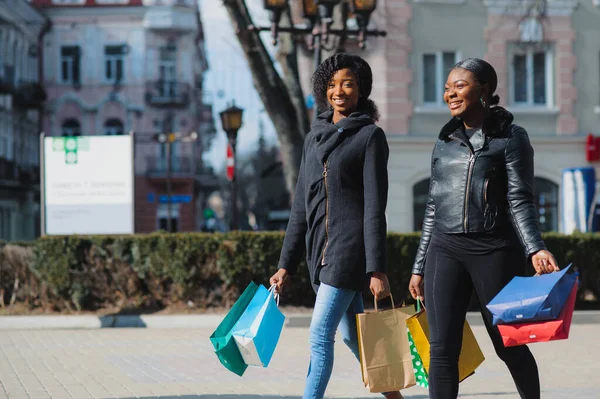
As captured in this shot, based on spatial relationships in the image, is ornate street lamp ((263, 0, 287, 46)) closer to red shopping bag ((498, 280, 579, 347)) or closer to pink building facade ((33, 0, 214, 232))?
red shopping bag ((498, 280, 579, 347))

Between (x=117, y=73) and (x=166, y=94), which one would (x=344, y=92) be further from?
(x=117, y=73)

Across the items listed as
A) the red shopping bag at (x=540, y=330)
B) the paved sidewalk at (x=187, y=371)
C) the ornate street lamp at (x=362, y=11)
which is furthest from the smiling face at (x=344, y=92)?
the ornate street lamp at (x=362, y=11)

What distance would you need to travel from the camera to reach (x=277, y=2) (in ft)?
53.2

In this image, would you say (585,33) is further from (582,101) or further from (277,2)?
(277,2)

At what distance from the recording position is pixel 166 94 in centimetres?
5634

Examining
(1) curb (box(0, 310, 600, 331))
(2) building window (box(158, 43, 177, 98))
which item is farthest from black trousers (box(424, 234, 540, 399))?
(2) building window (box(158, 43, 177, 98))

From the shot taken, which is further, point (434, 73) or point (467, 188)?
point (434, 73)

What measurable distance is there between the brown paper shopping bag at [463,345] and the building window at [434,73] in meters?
22.2

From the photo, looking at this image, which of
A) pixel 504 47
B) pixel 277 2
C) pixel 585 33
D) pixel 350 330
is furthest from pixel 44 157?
pixel 585 33

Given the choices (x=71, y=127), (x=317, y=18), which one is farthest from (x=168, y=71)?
(x=317, y=18)

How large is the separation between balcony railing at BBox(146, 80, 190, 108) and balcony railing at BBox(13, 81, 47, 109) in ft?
18.0

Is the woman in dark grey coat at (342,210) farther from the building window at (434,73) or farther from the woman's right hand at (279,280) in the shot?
the building window at (434,73)

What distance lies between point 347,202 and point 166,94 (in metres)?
51.9

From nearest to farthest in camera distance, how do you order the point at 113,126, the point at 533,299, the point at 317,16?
1. the point at 533,299
2. the point at 317,16
3. the point at 113,126
